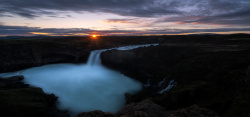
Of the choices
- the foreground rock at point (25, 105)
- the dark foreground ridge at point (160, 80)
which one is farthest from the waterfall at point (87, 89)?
the foreground rock at point (25, 105)

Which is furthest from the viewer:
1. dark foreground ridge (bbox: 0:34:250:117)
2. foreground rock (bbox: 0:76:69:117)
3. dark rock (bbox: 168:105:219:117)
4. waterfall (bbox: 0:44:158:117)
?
waterfall (bbox: 0:44:158:117)

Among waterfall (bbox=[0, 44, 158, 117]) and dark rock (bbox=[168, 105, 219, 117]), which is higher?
dark rock (bbox=[168, 105, 219, 117])

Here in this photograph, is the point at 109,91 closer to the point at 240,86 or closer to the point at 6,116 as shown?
the point at 6,116

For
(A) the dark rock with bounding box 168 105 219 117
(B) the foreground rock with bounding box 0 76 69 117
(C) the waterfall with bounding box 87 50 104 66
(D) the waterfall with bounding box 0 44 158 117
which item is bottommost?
(D) the waterfall with bounding box 0 44 158 117

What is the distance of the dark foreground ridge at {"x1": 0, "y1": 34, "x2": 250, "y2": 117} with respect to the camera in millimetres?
14570

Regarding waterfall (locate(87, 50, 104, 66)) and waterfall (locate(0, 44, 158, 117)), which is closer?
waterfall (locate(0, 44, 158, 117))

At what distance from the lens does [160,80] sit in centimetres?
3634

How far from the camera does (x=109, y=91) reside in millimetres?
34062

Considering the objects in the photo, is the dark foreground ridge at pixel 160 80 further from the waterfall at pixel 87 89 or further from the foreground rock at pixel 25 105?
the waterfall at pixel 87 89

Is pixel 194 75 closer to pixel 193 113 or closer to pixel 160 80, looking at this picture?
pixel 160 80

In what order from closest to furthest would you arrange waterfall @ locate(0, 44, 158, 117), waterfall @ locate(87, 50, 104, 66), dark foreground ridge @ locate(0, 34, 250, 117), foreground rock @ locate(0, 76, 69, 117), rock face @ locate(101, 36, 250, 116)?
dark foreground ridge @ locate(0, 34, 250, 117) < rock face @ locate(101, 36, 250, 116) < foreground rock @ locate(0, 76, 69, 117) < waterfall @ locate(0, 44, 158, 117) < waterfall @ locate(87, 50, 104, 66)

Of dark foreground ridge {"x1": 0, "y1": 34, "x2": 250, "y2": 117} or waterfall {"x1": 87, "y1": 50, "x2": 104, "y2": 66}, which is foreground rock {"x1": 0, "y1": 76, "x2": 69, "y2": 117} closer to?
dark foreground ridge {"x1": 0, "y1": 34, "x2": 250, "y2": 117}

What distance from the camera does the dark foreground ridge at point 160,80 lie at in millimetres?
14570

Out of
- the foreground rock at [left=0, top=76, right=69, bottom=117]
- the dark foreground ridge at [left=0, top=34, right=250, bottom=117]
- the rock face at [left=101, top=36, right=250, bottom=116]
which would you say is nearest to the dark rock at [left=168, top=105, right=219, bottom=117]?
the dark foreground ridge at [left=0, top=34, right=250, bottom=117]
